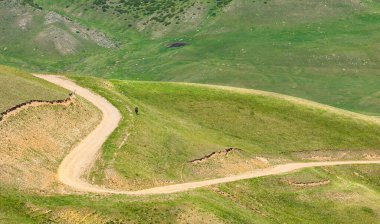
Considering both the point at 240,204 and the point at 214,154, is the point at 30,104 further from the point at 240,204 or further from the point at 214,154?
the point at 240,204

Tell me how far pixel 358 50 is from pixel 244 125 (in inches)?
3990

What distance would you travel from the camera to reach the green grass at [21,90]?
7406 cm

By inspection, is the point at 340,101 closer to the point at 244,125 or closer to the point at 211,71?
the point at 211,71

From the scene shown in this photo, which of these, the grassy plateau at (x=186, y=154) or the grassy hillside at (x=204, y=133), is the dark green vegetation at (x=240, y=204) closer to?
the grassy plateau at (x=186, y=154)

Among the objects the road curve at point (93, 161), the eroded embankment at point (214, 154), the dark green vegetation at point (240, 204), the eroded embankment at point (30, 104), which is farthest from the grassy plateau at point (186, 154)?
the road curve at point (93, 161)

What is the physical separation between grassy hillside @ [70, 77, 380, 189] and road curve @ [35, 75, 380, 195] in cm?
170

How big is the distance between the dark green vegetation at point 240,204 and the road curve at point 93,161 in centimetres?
251

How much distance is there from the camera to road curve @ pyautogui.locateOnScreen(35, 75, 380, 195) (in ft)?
201

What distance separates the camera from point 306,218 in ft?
Result: 227

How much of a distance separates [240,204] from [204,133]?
2711 centimetres

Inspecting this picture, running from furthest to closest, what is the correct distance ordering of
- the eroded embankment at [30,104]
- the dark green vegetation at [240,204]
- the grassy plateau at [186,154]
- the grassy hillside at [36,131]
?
the eroded embankment at [30,104], the grassy hillside at [36,131], the grassy plateau at [186,154], the dark green vegetation at [240,204]

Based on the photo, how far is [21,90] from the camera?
78188 mm

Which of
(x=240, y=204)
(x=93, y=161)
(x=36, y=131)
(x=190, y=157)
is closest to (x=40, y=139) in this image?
(x=36, y=131)

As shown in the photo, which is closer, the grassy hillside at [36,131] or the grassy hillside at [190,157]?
the grassy hillside at [190,157]
